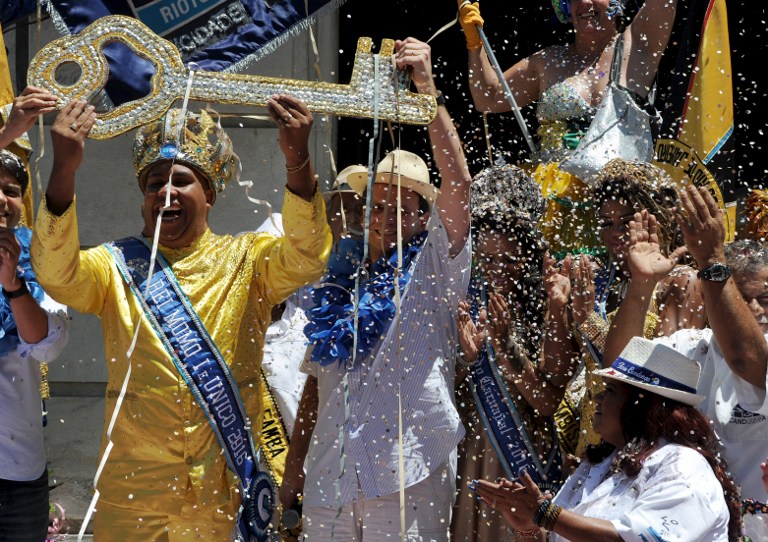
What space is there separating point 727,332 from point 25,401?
2.18m

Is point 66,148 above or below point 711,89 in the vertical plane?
above

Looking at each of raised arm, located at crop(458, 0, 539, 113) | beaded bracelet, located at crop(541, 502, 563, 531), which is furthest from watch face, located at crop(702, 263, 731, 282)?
raised arm, located at crop(458, 0, 539, 113)

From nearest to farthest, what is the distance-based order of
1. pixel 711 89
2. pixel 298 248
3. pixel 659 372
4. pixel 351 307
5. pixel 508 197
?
pixel 659 372
pixel 298 248
pixel 351 307
pixel 508 197
pixel 711 89

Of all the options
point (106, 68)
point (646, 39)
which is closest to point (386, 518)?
point (106, 68)

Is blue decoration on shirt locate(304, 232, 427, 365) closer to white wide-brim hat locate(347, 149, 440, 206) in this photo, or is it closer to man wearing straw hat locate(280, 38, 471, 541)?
man wearing straw hat locate(280, 38, 471, 541)

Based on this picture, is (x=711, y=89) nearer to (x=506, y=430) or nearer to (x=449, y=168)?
(x=449, y=168)

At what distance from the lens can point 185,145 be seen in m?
3.96

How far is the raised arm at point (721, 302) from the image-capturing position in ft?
11.5

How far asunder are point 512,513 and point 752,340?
0.82m

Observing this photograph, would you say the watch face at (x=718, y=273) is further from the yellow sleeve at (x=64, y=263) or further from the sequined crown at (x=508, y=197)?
the yellow sleeve at (x=64, y=263)

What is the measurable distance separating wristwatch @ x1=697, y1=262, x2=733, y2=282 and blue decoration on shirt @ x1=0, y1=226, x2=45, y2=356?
202 cm

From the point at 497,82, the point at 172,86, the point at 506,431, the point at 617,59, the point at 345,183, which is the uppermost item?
the point at 172,86

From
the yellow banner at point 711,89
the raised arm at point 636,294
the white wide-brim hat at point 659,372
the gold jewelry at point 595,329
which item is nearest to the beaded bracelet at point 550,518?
the white wide-brim hat at point 659,372

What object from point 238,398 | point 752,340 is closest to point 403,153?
point 238,398
